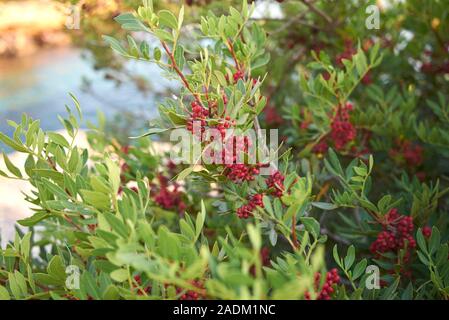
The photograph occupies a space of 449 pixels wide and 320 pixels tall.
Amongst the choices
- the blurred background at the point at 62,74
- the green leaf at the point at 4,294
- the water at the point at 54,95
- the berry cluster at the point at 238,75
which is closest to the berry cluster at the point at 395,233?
the berry cluster at the point at 238,75

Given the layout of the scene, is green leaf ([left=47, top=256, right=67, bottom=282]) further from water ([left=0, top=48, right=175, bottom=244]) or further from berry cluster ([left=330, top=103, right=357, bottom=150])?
water ([left=0, top=48, right=175, bottom=244])

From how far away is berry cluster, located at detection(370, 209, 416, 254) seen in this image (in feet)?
3.31

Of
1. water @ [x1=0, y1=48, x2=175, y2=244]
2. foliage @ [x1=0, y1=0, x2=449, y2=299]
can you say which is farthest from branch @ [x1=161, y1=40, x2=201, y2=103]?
water @ [x1=0, y1=48, x2=175, y2=244]

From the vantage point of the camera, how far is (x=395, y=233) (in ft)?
3.39

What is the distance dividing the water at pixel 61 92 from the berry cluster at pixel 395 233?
1.52m

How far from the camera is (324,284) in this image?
78 cm

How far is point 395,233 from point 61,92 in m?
2.51

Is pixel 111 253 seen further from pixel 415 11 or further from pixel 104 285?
pixel 415 11

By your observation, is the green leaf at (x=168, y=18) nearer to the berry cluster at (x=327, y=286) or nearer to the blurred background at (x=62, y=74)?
the berry cluster at (x=327, y=286)

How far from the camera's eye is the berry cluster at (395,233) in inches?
39.8

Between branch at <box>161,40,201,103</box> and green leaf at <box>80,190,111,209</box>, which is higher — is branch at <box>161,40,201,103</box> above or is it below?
above

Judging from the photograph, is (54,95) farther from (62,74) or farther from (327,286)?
(327,286)

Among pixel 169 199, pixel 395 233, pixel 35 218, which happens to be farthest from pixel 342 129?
pixel 35 218

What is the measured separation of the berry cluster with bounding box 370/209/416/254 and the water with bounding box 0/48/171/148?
4.97 feet
